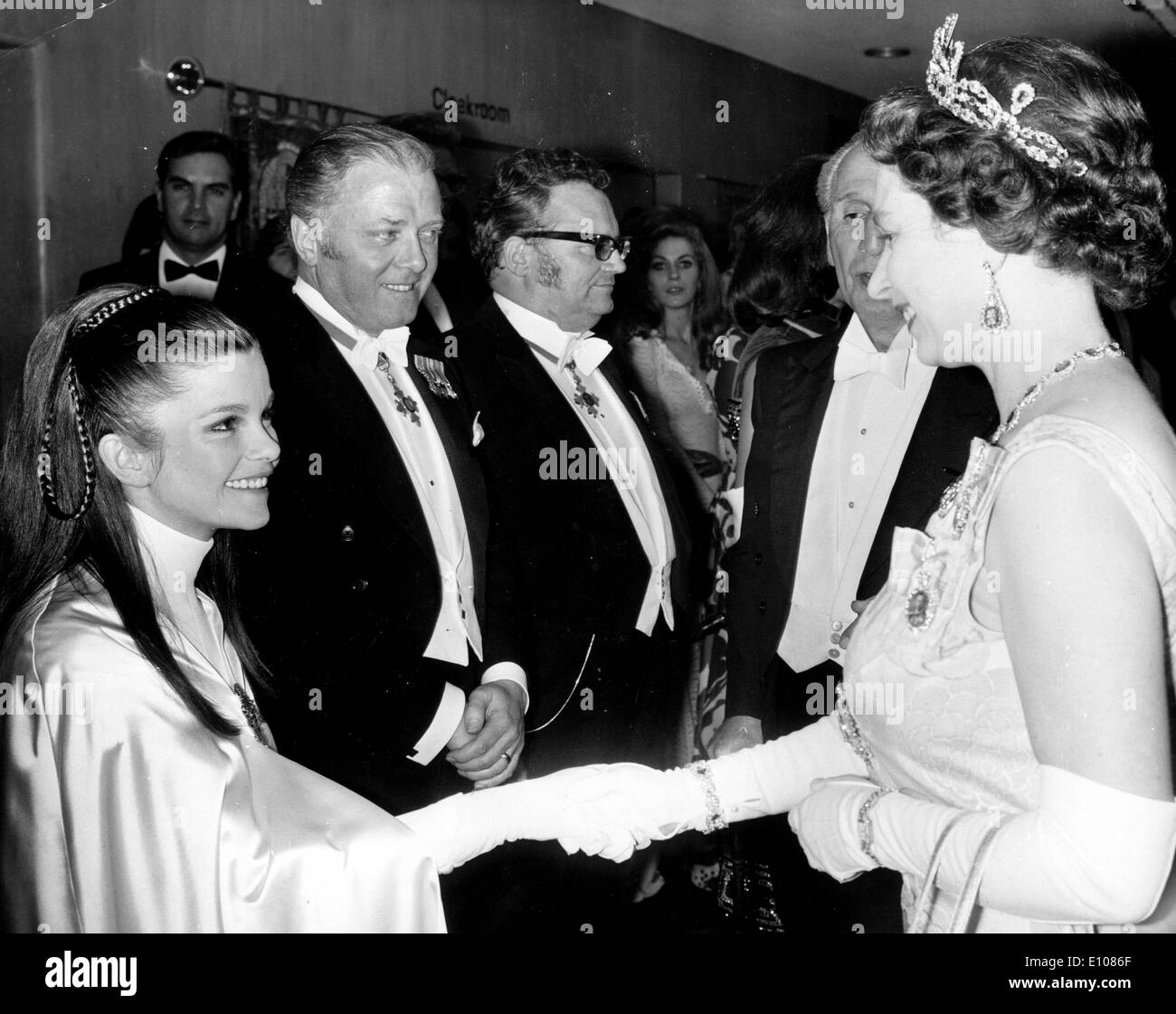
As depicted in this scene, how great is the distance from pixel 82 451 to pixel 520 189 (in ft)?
3.48

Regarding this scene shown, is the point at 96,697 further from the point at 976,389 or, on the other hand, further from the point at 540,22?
the point at 540,22

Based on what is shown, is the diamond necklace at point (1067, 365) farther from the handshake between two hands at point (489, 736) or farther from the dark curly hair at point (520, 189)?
the dark curly hair at point (520, 189)

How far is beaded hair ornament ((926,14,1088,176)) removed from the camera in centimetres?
95

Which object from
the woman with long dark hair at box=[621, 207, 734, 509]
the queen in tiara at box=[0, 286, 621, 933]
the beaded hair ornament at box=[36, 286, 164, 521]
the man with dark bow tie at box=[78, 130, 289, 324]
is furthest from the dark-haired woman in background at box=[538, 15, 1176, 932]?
the man with dark bow tie at box=[78, 130, 289, 324]

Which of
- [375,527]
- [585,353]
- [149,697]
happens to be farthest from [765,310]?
[149,697]

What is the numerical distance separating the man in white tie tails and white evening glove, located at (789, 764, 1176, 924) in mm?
689

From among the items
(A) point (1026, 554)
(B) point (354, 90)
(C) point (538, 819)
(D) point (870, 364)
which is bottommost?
(C) point (538, 819)

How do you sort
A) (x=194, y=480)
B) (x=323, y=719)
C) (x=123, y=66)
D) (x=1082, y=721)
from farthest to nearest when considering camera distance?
(x=123, y=66) < (x=323, y=719) < (x=194, y=480) < (x=1082, y=721)

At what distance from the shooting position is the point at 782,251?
2021 millimetres

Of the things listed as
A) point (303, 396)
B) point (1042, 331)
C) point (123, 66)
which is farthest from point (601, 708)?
point (123, 66)

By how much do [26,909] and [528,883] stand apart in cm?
85

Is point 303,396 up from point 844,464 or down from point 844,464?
up

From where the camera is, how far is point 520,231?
205 centimetres

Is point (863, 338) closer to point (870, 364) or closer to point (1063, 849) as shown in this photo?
point (870, 364)
